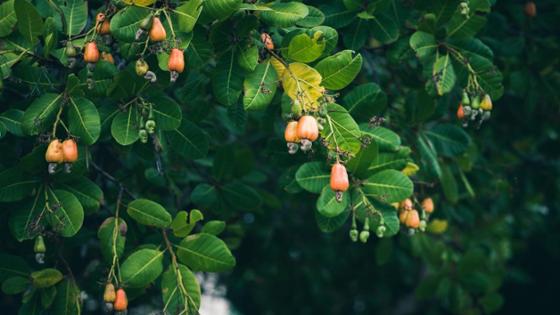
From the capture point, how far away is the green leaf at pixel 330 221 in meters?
2.58

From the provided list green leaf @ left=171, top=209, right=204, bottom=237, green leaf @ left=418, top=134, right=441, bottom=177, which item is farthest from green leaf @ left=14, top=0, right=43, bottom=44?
green leaf @ left=418, top=134, right=441, bottom=177

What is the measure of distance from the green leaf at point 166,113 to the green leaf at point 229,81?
146 millimetres

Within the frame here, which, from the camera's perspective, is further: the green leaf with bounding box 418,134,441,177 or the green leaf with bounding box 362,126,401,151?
the green leaf with bounding box 418,134,441,177

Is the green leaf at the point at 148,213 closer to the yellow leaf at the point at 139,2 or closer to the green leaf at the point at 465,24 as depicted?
the yellow leaf at the point at 139,2

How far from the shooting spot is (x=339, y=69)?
236 centimetres

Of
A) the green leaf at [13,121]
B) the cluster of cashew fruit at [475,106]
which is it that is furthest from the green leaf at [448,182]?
the green leaf at [13,121]

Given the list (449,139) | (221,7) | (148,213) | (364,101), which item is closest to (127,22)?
(221,7)

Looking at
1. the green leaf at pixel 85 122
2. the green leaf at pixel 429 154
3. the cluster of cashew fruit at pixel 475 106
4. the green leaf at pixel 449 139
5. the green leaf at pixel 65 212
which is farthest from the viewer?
the green leaf at pixel 449 139

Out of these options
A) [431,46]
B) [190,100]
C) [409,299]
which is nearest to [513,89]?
[431,46]

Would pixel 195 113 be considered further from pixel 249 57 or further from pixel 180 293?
pixel 180 293

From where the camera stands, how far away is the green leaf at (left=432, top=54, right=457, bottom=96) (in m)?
2.70

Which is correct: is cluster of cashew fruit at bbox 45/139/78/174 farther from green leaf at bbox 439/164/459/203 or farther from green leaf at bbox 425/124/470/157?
green leaf at bbox 439/164/459/203

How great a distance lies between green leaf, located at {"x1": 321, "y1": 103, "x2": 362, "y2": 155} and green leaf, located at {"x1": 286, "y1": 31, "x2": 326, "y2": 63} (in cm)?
16

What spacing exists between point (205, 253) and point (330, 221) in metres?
0.44
